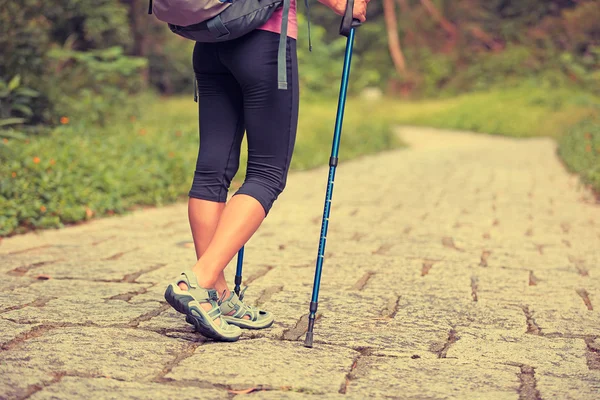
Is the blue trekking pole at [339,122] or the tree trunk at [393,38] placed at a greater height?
the tree trunk at [393,38]

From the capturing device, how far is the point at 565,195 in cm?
806

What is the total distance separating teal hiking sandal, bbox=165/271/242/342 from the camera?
2.79m

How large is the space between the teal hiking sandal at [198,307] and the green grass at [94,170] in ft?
9.15

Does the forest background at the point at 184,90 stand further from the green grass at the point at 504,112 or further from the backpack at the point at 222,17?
the backpack at the point at 222,17

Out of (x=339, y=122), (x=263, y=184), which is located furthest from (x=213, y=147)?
(x=339, y=122)

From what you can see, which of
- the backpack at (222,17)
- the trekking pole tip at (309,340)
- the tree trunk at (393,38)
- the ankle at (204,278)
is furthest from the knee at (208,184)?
the tree trunk at (393,38)

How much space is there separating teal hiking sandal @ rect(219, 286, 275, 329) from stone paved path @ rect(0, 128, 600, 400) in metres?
0.05

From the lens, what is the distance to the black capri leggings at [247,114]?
9.37ft

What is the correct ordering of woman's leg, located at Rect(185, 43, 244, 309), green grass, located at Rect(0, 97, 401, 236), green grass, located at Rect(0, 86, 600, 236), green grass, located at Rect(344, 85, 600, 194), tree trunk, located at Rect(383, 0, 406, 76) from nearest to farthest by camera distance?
1. woman's leg, located at Rect(185, 43, 244, 309)
2. green grass, located at Rect(0, 97, 401, 236)
3. green grass, located at Rect(0, 86, 600, 236)
4. green grass, located at Rect(344, 85, 600, 194)
5. tree trunk, located at Rect(383, 0, 406, 76)


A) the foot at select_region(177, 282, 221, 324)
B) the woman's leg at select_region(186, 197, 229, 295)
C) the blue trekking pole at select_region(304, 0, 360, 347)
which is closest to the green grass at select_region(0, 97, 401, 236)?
the woman's leg at select_region(186, 197, 229, 295)

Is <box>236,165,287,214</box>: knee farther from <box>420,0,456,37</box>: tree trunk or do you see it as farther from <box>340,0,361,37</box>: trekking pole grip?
<box>420,0,456,37</box>: tree trunk

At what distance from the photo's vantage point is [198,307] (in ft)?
9.17

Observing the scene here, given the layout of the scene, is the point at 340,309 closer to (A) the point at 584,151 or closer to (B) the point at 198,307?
(B) the point at 198,307

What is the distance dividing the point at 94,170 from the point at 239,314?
383 cm
